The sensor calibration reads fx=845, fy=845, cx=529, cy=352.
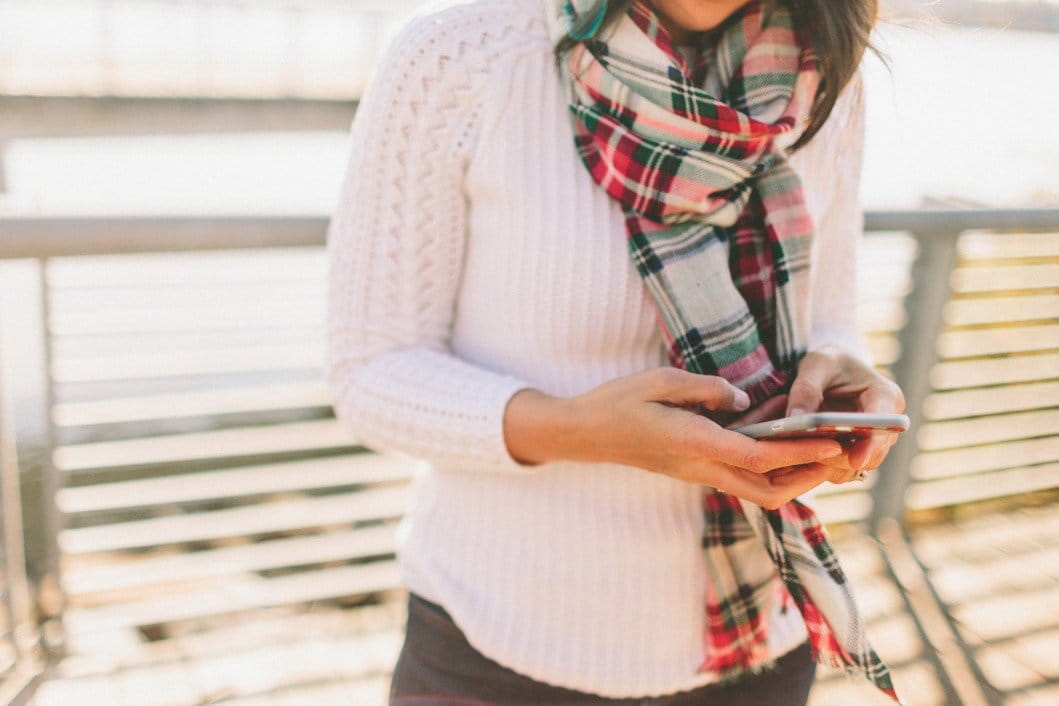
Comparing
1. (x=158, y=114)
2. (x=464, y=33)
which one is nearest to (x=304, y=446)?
(x=464, y=33)

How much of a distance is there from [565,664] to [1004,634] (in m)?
2.04

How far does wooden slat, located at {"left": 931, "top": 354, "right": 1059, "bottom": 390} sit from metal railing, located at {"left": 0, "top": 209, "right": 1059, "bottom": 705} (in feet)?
0.35

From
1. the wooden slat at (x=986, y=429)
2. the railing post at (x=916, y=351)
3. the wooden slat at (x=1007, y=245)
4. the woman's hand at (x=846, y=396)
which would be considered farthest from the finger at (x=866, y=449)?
the wooden slat at (x=986, y=429)

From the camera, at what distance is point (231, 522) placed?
2.42 meters

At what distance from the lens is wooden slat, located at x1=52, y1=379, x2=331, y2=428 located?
2152 mm

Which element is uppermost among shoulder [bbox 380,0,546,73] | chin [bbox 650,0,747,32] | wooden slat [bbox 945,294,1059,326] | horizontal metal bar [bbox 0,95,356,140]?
chin [bbox 650,0,747,32]

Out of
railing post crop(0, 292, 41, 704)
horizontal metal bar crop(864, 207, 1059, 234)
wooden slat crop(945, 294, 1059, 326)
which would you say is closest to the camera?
railing post crop(0, 292, 41, 704)

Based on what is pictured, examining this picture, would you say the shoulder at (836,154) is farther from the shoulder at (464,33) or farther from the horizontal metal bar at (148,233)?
the horizontal metal bar at (148,233)

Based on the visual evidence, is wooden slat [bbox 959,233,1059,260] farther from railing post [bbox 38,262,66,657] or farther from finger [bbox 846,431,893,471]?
railing post [bbox 38,262,66,657]

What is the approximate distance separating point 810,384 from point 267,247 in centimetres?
131

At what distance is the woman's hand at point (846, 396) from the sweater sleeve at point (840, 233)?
0.45 feet

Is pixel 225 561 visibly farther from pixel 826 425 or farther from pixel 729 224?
pixel 826 425

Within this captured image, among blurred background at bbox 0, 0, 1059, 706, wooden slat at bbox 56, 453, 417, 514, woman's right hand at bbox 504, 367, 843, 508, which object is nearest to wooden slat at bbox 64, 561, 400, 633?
blurred background at bbox 0, 0, 1059, 706

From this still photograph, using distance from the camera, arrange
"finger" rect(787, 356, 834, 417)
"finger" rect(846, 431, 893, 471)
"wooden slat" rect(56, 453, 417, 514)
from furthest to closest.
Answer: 1. "wooden slat" rect(56, 453, 417, 514)
2. "finger" rect(787, 356, 834, 417)
3. "finger" rect(846, 431, 893, 471)
